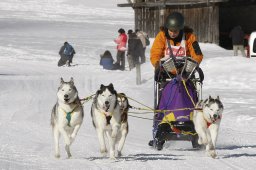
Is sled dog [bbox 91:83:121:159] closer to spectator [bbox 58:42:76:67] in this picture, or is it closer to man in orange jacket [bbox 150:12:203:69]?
man in orange jacket [bbox 150:12:203:69]

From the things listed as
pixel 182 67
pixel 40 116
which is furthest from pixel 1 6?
pixel 182 67

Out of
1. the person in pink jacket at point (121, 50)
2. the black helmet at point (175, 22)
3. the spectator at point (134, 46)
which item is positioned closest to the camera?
the black helmet at point (175, 22)

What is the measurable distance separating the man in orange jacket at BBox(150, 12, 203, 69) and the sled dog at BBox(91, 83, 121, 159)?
1357mm

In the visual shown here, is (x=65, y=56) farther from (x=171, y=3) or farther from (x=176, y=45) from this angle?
(x=176, y=45)

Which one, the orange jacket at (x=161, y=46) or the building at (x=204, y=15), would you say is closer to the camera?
the orange jacket at (x=161, y=46)

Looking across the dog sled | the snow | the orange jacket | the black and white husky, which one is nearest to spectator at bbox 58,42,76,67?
the snow

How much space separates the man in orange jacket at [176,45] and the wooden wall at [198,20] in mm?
25757

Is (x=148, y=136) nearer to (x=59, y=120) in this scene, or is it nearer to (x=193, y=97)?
(x=193, y=97)

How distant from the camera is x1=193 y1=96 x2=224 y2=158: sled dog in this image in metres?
8.20

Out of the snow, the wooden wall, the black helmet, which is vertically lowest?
the snow

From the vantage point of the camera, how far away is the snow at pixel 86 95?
812 centimetres

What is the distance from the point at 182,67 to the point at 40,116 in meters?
5.36

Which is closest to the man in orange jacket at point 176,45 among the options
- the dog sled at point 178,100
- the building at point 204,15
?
the dog sled at point 178,100

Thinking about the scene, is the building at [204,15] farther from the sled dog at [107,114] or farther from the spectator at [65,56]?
the sled dog at [107,114]
